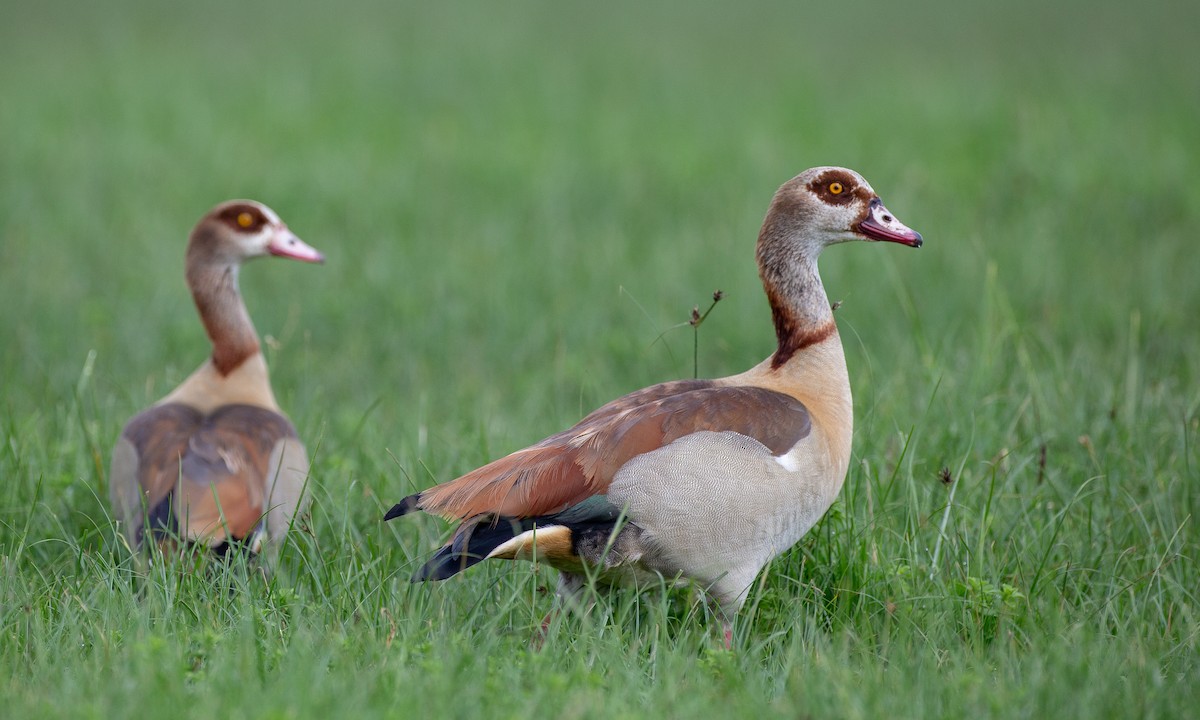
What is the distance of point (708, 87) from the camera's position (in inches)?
503

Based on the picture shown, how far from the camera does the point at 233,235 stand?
5.86m

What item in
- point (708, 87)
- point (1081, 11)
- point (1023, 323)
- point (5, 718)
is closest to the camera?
point (5, 718)

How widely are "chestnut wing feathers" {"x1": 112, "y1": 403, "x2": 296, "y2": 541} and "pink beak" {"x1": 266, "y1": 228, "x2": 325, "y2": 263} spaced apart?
1.10m

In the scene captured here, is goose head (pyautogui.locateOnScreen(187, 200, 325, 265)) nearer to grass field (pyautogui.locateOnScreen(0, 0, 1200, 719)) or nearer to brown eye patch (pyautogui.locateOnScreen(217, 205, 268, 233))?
brown eye patch (pyautogui.locateOnScreen(217, 205, 268, 233))

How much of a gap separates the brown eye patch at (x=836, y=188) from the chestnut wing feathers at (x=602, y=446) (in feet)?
2.43

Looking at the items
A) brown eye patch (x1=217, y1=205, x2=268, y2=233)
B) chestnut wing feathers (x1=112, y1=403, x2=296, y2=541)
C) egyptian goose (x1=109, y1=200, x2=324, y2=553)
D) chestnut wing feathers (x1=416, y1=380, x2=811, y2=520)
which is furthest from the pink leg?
brown eye patch (x1=217, y1=205, x2=268, y2=233)

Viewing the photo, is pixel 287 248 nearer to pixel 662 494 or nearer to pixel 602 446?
pixel 602 446

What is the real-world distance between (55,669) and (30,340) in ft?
13.3

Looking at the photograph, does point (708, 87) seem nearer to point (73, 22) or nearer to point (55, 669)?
A: point (73, 22)

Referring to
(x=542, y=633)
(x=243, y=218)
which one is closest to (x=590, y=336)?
(x=243, y=218)

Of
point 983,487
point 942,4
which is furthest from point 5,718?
point 942,4

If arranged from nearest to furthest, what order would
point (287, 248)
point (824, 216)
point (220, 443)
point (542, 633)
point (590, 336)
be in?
1. point (542, 633)
2. point (824, 216)
3. point (220, 443)
4. point (287, 248)
5. point (590, 336)

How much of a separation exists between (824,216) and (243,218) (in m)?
2.83

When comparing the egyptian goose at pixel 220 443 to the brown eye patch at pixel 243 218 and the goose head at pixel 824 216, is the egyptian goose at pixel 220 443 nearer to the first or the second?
the brown eye patch at pixel 243 218
